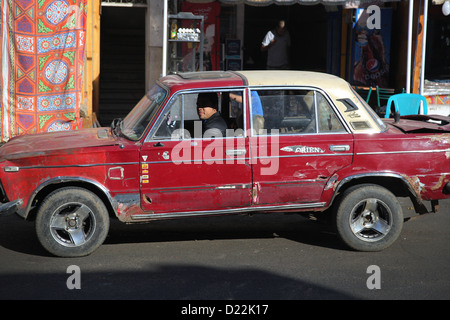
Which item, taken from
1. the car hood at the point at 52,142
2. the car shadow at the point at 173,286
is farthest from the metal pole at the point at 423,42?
the car shadow at the point at 173,286

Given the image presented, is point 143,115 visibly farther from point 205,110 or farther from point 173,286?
point 173,286

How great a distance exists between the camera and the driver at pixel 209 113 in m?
6.19

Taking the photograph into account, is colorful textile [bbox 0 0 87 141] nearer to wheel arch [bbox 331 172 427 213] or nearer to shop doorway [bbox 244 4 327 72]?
shop doorway [bbox 244 4 327 72]

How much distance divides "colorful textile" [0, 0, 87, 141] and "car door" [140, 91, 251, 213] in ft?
17.5

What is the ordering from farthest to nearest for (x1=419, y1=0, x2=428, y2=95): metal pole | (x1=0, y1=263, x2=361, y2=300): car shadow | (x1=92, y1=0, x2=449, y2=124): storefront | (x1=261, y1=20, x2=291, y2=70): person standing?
1. (x1=261, y1=20, x2=291, y2=70): person standing
2. (x1=92, y1=0, x2=449, y2=124): storefront
3. (x1=419, y1=0, x2=428, y2=95): metal pole
4. (x1=0, y1=263, x2=361, y2=300): car shadow

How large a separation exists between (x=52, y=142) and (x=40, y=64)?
5.00 metres

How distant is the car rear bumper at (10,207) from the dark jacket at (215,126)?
6.22ft

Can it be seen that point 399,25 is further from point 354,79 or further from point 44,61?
point 44,61

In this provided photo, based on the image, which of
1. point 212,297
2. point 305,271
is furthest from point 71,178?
point 305,271

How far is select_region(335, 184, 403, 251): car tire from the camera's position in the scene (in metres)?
6.04

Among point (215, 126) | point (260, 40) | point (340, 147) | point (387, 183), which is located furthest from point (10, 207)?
point (260, 40)

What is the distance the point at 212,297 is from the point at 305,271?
1.06 meters

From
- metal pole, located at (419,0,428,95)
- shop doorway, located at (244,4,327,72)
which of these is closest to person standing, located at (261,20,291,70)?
shop doorway, located at (244,4,327,72)

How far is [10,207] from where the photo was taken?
5496 millimetres
